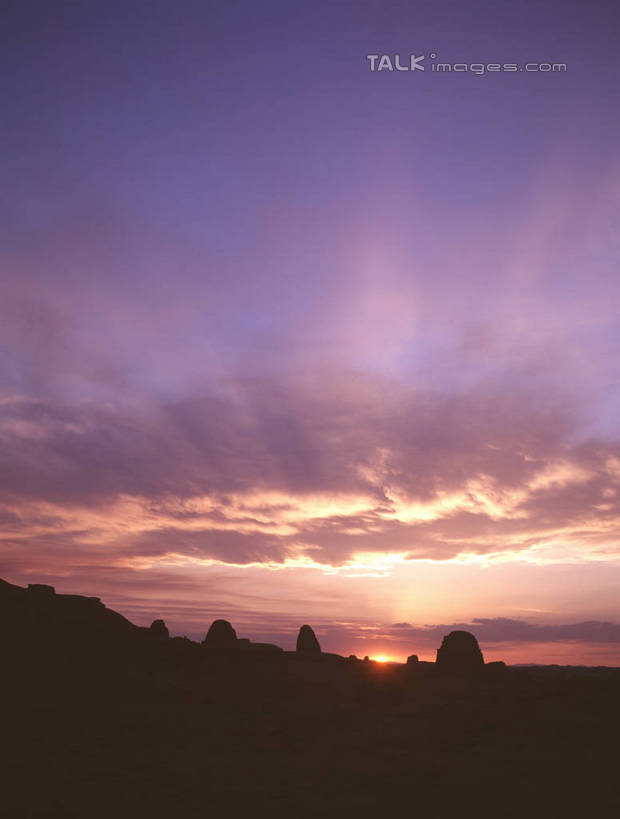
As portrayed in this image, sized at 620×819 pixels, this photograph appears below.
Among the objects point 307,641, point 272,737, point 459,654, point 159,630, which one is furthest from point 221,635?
point 459,654

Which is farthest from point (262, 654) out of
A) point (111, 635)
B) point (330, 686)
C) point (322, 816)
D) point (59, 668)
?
point (322, 816)

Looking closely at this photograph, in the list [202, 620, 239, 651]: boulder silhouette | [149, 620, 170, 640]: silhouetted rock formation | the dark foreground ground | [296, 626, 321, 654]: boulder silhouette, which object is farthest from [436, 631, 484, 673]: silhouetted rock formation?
[149, 620, 170, 640]: silhouetted rock formation

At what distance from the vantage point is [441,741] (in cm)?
4575

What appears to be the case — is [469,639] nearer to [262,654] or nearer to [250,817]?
[262,654]

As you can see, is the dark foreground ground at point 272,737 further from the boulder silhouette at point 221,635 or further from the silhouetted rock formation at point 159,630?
the boulder silhouette at point 221,635

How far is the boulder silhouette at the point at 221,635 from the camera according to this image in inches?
2832

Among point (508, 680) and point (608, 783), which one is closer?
point (608, 783)

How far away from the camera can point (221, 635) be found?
72.9 meters

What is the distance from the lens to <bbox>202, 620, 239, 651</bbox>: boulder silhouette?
236 feet

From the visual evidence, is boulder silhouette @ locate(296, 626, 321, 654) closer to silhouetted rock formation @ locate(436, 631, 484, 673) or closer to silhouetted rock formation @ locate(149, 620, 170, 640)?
silhouetted rock formation @ locate(436, 631, 484, 673)

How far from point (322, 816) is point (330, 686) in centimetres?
3102

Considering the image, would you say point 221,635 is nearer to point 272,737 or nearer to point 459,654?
point 272,737

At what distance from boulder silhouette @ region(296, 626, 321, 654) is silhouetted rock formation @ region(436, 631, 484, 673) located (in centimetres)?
1894

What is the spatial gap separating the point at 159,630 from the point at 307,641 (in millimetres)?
28746
